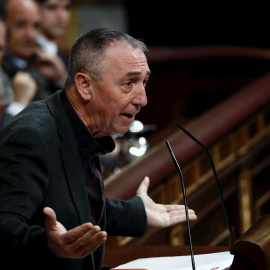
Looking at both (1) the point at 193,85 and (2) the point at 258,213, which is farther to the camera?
(1) the point at 193,85

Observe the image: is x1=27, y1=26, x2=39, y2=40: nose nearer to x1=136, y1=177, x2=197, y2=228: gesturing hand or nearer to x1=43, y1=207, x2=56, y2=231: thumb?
x1=136, y1=177, x2=197, y2=228: gesturing hand

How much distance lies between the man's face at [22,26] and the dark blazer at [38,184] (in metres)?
2.08

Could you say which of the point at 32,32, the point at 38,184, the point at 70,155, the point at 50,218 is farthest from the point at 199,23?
the point at 50,218

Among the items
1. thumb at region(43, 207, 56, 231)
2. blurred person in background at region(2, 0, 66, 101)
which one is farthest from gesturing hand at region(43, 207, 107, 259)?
blurred person in background at region(2, 0, 66, 101)

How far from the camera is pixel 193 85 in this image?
4398mm

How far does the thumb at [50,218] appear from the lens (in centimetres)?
98

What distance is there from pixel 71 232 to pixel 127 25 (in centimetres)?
451

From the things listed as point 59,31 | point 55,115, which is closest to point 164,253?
point 55,115

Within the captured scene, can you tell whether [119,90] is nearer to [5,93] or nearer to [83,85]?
[83,85]

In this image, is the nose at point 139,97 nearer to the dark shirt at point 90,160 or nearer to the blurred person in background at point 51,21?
the dark shirt at point 90,160

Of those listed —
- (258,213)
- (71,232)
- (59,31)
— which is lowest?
(258,213)

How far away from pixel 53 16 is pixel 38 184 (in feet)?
9.11

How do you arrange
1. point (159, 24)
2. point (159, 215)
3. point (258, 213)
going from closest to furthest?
point (159, 215)
point (258, 213)
point (159, 24)

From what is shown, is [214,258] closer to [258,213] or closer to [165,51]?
[258,213]
